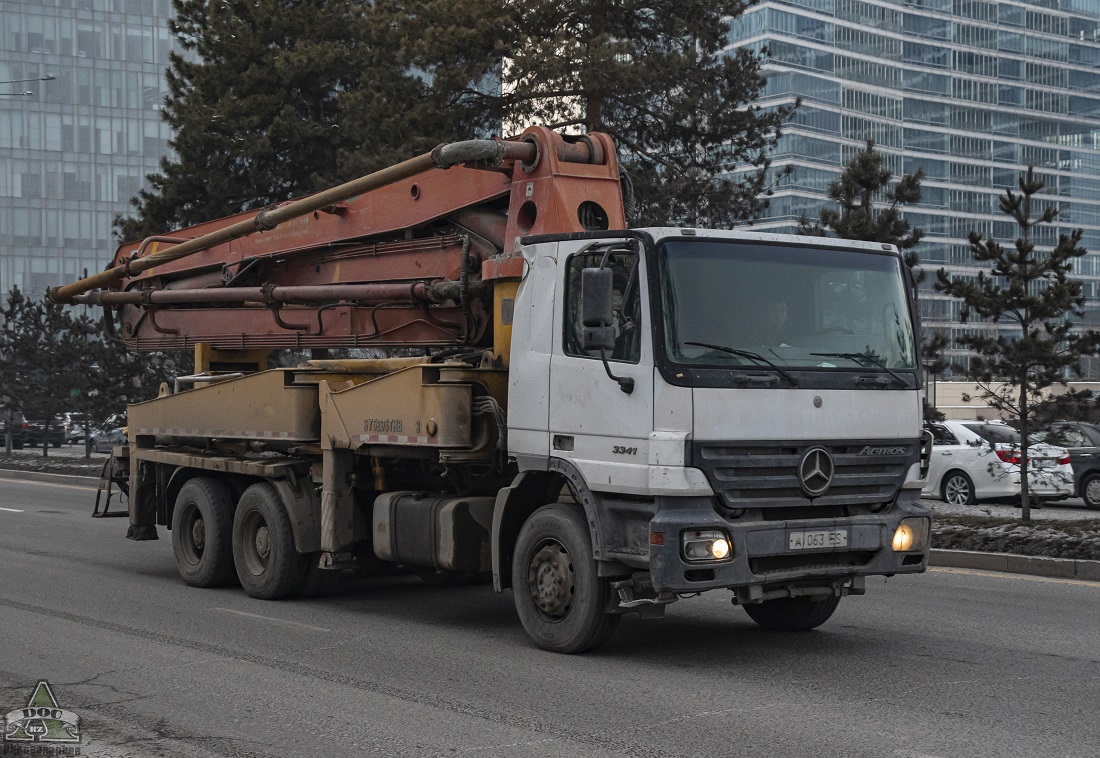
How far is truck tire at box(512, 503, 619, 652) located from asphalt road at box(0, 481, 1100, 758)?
0.17 metres

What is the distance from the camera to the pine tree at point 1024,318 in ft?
55.5

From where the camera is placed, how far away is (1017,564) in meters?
13.4

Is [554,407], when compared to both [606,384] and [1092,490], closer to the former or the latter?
[606,384]

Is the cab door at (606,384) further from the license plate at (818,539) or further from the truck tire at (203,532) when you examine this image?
the truck tire at (203,532)

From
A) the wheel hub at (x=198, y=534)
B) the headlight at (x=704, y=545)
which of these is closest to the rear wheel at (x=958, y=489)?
the wheel hub at (x=198, y=534)

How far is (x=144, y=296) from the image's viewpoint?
581 inches

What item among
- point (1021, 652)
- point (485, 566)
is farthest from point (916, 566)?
point (485, 566)

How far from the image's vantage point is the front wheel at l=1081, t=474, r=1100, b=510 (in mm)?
A: 22438

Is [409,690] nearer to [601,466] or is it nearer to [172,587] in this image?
[601,466]

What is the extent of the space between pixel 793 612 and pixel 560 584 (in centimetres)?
192

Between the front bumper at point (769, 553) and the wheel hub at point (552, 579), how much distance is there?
2.71 feet

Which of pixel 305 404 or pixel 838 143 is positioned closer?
pixel 305 404

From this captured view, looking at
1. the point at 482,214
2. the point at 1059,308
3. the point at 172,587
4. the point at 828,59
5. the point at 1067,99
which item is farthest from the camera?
the point at 1067,99

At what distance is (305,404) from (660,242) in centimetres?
411
